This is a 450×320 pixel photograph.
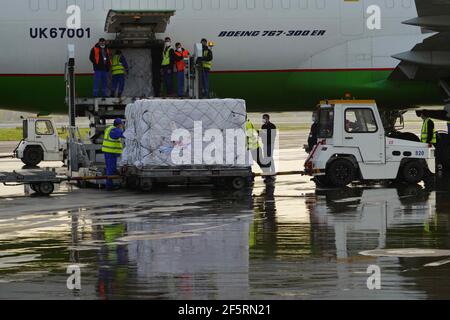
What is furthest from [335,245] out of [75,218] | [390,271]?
[75,218]

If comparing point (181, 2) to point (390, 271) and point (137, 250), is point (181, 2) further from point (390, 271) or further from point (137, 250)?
point (390, 271)

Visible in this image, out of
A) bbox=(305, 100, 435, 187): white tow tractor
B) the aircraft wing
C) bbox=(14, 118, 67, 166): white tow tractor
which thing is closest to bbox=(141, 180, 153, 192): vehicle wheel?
bbox=(305, 100, 435, 187): white tow tractor

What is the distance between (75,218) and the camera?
21.3m

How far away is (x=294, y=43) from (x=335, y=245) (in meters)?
16.0

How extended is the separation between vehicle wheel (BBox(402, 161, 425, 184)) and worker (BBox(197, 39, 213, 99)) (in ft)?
21.5

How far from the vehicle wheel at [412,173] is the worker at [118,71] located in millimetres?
8872

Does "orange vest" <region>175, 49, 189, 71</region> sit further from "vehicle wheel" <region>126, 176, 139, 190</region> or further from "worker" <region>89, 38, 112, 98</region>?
"vehicle wheel" <region>126, 176, 139, 190</region>

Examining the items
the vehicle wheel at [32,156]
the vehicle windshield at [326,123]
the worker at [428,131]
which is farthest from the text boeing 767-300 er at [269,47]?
the vehicle wheel at [32,156]

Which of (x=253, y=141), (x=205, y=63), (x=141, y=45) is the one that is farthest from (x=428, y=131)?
(x=141, y=45)

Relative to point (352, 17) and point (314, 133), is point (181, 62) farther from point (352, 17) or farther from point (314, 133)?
point (352, 17)

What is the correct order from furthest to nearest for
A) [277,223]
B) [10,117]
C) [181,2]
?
[10,117] → [181,2] → [277,223]

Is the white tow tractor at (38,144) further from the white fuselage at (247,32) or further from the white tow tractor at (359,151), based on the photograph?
the white tow tractor at (359,151)

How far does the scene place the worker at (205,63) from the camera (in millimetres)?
30805
